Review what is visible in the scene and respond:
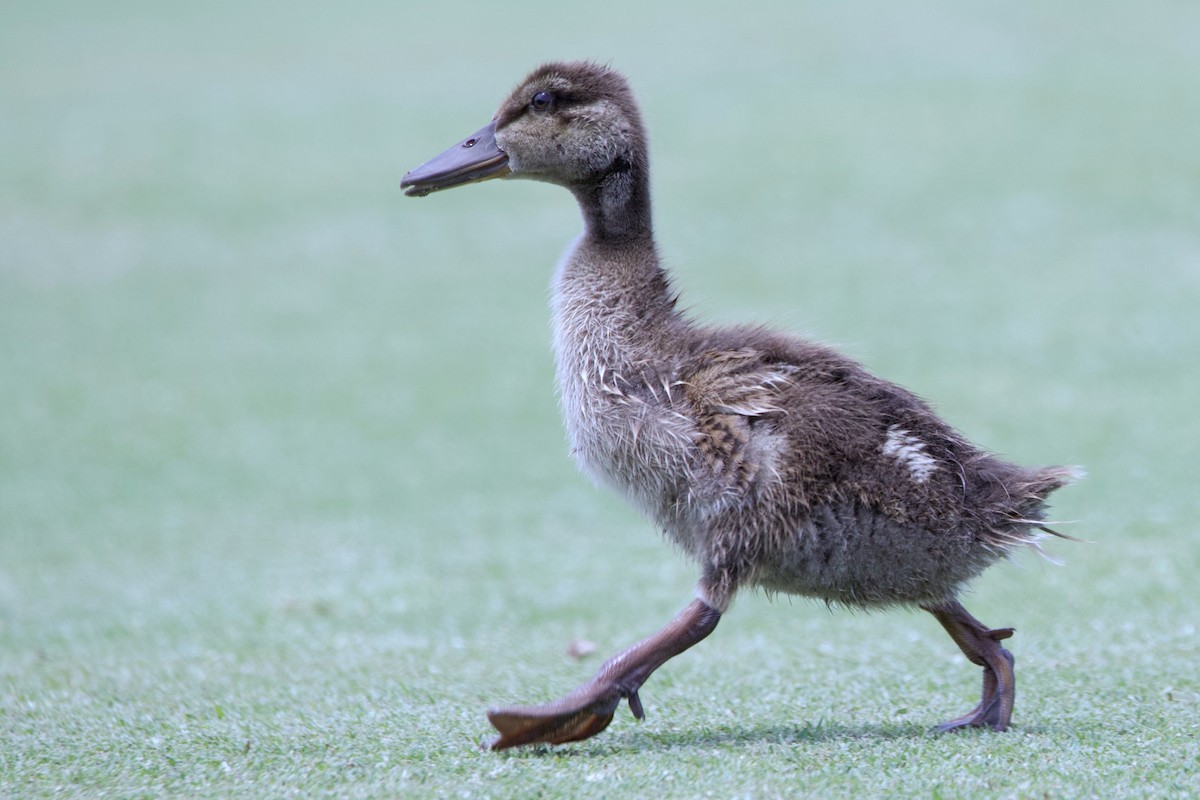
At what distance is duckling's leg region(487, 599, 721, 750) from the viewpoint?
16.1 feet

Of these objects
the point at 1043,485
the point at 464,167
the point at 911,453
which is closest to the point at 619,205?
the point at 464,167

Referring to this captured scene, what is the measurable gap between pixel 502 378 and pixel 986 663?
9.99 metres

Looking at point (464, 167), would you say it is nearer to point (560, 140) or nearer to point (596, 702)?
point (560, 140)

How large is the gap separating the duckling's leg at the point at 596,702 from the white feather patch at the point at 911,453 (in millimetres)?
897

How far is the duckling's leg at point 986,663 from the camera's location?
5359 mm

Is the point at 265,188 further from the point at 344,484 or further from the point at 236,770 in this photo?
the point at 236,770

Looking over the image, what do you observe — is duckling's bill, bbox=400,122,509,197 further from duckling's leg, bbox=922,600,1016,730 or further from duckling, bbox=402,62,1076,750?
duckling's leg, bbox=922,600,1016,730

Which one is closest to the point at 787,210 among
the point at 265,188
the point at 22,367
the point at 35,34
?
the point at 265,188

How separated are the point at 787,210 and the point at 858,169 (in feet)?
4.68

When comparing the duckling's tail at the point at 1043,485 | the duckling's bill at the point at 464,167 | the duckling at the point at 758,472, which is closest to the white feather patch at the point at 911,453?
the duckling at the point at 758,472

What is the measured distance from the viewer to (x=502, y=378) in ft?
49.5

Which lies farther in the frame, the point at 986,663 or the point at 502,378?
the point at 502,378

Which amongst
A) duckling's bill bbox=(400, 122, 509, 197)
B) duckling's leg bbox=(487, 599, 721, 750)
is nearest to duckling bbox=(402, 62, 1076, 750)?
duckling's leg bbox=(487, 599, 721, 750)

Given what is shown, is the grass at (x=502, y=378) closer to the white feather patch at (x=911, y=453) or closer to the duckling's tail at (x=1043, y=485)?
the duckling's tail at (x=1043, y=485)
